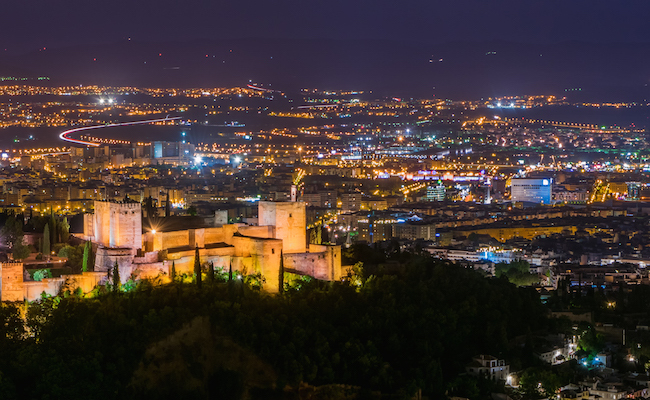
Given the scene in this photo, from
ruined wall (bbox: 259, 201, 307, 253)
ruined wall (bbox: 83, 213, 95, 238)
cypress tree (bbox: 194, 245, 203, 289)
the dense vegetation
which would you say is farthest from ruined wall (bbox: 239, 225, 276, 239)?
ruined wall (bbox: 83, 213, 95, 238)

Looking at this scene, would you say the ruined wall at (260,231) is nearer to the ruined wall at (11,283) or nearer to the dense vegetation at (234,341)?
the dense vegetation at (234,341)

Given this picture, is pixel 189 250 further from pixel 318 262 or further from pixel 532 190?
pixel 532 190

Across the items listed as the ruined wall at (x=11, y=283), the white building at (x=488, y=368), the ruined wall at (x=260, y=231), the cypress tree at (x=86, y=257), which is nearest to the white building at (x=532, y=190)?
the ruined wall at (x=260, y=231)

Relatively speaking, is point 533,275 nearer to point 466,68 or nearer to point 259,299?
point 259,299

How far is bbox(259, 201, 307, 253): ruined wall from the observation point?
2631 cm

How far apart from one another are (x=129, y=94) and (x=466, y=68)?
2860 inches

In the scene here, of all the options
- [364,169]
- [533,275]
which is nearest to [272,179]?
[364,169]

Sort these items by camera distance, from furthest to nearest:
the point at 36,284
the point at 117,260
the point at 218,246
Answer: the point at 218,246
the point at 117,260
the point at 36,284

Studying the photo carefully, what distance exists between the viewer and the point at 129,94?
381 feet

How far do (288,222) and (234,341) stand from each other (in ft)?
13.9

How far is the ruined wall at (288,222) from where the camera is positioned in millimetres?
26312

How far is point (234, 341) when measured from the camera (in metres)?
22.8

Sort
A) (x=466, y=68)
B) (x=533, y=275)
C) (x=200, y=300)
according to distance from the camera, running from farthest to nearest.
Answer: (x=466, y=68), (x=533, y=275), (x=200, y=300)

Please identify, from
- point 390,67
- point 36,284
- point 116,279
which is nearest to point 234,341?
point 116,279
